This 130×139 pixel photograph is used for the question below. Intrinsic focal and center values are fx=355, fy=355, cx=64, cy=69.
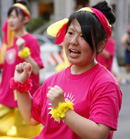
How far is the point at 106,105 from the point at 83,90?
196mm

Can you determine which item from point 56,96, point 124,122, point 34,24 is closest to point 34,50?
point 56,96

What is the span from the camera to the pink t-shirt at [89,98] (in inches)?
78.4

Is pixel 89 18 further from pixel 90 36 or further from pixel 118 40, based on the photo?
pixel 118 40

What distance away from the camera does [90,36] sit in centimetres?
211

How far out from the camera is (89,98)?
2.07 meters

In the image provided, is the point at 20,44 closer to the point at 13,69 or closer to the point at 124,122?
the point at 13,69

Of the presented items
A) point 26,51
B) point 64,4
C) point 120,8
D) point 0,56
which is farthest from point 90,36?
point 64,4

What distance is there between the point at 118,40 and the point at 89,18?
14.6 metres

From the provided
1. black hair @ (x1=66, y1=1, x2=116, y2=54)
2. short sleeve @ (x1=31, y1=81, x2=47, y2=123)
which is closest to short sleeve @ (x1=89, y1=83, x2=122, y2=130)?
black hair @ (x1=66, y1=1, x2=116, y2=54)

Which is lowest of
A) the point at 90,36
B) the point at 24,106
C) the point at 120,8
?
the point at 120,8

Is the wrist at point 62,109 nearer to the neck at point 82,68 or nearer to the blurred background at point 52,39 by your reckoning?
the neck at point 82,68

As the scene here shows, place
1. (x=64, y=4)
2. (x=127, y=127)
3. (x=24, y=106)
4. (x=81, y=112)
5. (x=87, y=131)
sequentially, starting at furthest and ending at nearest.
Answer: (x=64, y=4)
(x=127, y=127)
(x=24, y=106)
(x=81, y=112)
(x=87, y=131)

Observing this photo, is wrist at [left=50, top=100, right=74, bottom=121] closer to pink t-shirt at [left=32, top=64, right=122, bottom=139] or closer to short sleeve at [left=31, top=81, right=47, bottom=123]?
pink t-shirt at [left=32, top=64, right=122, bottom=139]

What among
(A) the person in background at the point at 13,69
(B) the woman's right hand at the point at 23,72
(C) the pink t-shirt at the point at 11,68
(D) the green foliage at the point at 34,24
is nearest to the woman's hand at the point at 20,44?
(A) the person in background at the point at 13,69
